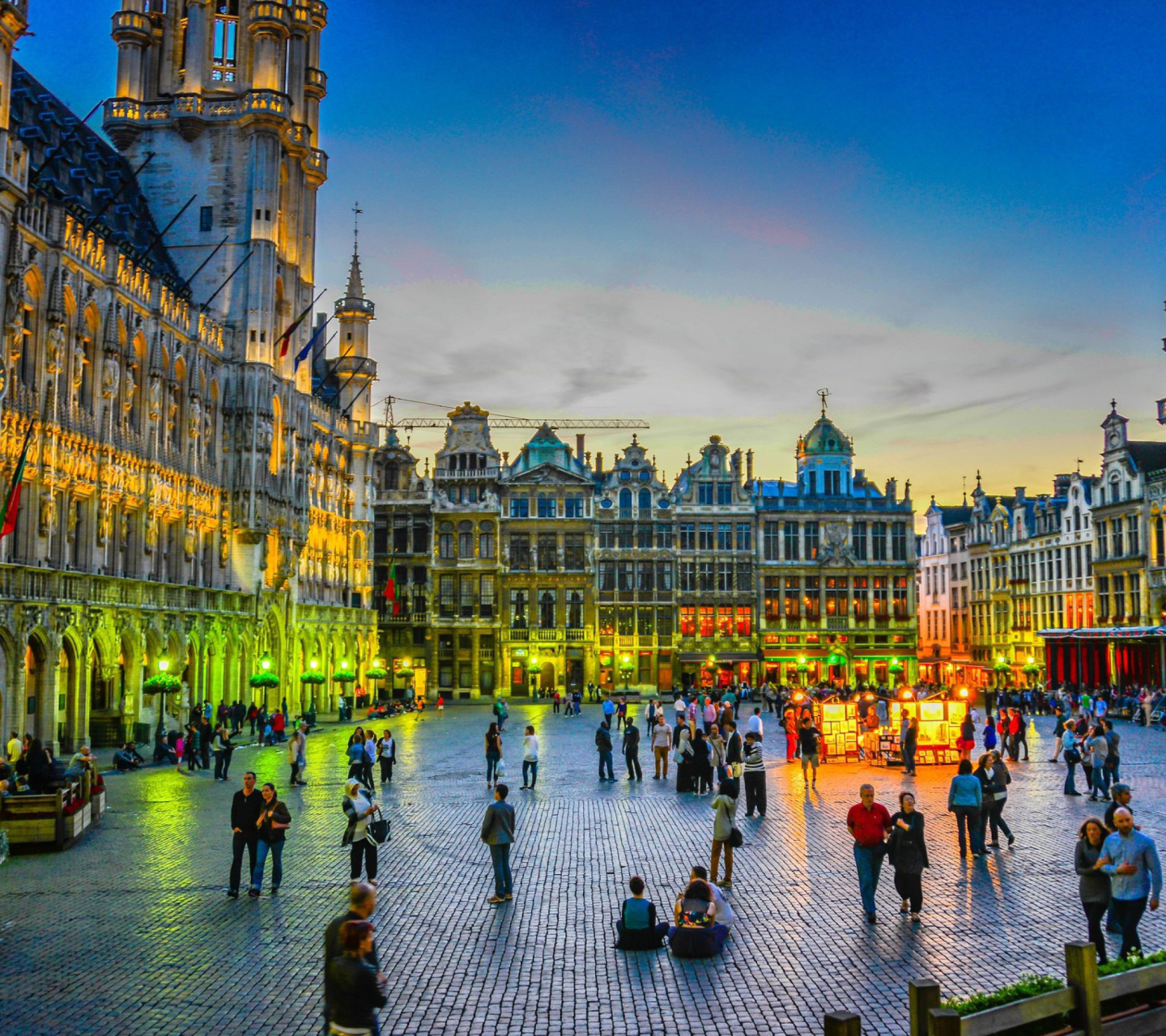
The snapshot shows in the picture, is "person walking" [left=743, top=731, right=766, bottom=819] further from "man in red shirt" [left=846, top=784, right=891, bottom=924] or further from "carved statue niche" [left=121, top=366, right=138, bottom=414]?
"carved statue niche" [left=121, top=366, right=138, bottom=414]

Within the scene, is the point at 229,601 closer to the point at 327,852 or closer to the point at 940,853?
the point at 327,852

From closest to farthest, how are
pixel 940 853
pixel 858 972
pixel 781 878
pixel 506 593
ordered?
pixel 858 972 → pixel 781 878 → pixel 940 853 → pixel 506 593

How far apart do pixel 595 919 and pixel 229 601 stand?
129ft

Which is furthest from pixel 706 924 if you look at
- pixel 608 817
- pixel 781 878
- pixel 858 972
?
pixel 608 817

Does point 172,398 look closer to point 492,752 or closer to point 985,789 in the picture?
point 492,752

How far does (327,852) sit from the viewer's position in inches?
720

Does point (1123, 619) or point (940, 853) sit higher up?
point (1123, 619)

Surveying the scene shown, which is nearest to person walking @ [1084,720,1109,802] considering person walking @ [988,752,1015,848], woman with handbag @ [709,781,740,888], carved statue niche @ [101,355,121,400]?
person walking @ [988,752,1015,848]

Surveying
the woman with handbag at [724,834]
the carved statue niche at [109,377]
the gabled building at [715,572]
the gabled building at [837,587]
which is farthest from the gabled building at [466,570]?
the woman with handbag at [724,834]

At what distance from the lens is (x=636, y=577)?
7869 centimetres

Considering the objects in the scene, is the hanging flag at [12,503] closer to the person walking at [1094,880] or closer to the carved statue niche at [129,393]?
the carved statue niche at [129,393]

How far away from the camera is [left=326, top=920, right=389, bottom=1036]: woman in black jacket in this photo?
25.1 ft

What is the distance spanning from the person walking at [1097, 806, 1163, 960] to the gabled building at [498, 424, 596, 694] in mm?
66337

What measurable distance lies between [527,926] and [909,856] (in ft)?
15.4
